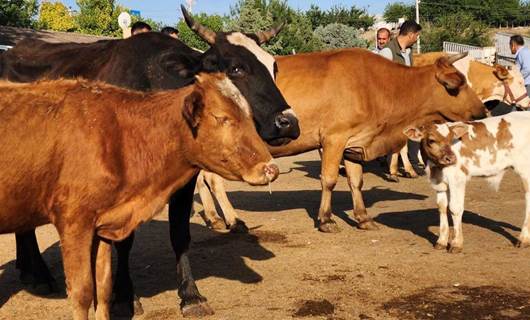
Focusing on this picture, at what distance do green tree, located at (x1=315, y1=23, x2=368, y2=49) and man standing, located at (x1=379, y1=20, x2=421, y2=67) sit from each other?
1765 inches

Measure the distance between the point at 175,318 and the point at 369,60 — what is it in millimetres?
5103

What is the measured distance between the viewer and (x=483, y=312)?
5711mm

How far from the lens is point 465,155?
7777mm

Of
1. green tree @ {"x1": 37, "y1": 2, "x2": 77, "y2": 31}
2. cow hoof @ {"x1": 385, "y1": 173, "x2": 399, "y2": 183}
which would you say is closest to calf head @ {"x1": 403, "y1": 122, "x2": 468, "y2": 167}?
cow hoof @ {"x1": 385, "y1": 173, "x2": 399, "y2": 183}

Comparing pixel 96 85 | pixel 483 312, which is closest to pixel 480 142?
pixel 483 312

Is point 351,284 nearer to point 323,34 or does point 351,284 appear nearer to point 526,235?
point 526,235

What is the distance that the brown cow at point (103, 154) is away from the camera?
15.5 ft

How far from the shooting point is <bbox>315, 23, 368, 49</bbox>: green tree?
57062 millimetres

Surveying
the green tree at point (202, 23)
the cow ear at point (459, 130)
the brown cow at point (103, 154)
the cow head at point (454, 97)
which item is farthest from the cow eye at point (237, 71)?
the green tree at point (202, 23)

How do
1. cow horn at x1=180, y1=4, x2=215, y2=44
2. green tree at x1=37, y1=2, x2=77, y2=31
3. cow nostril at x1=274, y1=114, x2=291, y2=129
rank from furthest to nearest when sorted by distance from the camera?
green tree at x1=37, y1=2, x2=77, y2=31 < cow horn at x1=180, y1=4, x2=215, y2=44 < cow nostril at x1=274, y1=114, x2=291, y2=129

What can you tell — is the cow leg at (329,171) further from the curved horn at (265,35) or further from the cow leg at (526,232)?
the cow leg at (526,232)

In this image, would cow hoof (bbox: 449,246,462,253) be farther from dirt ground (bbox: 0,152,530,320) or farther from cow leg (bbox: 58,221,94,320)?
cow leg (bbox: 58,221,94,320)

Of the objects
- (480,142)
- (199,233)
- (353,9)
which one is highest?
(353,9)

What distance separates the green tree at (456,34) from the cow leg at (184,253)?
57901 mm
